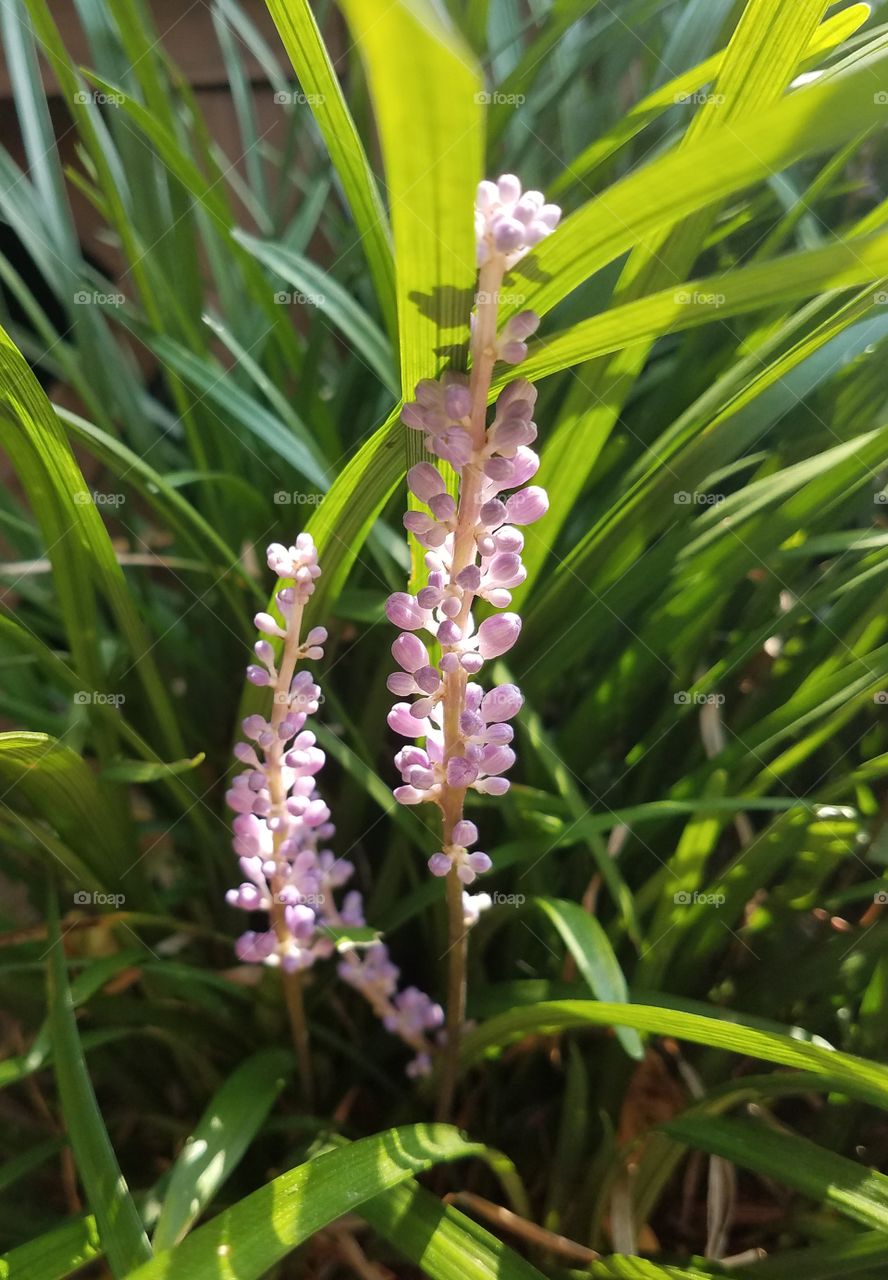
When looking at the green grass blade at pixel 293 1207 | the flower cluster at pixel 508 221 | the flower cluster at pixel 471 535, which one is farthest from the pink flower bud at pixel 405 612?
the green grass blade at pixel 293 1207

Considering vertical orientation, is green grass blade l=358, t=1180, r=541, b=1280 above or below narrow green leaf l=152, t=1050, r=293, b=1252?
below

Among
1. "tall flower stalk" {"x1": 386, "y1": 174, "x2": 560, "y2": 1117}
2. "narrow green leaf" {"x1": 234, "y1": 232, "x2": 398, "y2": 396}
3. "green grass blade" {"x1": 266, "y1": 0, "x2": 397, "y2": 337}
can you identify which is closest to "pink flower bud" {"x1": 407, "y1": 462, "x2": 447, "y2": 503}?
"tall flower stalk" {"x1": 386, "y1": 174, "x2": 560, "y2": 1117}

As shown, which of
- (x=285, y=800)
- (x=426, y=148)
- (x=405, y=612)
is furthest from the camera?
(x=285, y=800)

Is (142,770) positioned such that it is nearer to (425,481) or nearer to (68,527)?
(68,527)

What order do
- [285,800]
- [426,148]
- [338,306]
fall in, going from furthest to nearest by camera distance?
1. [338,306]
2. [285,800]
3. [426,148]

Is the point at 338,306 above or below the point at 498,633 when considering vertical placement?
above

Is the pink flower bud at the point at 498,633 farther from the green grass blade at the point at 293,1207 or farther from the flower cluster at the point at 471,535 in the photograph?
the green grass blade at the point at 293,1207

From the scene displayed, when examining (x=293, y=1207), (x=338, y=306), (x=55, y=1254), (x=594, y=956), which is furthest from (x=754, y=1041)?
(x=338, y=306)

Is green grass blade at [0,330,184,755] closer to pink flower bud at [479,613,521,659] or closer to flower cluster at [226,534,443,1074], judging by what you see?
flower cluster at [226,534,443,1074]

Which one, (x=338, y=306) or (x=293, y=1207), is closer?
(x=293, y=1207)
